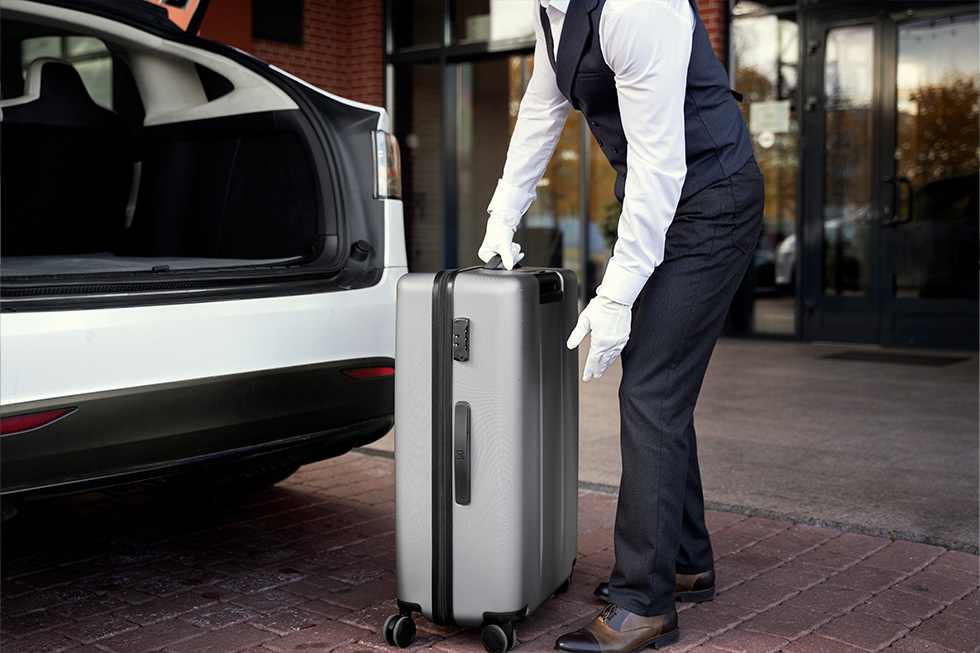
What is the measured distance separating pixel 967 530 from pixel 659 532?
142 centimetres

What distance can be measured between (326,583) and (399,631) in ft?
1.83

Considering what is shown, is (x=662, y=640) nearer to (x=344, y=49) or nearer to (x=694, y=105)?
(x=694, y=105)

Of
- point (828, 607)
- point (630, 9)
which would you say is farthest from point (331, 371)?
point (828, 607)

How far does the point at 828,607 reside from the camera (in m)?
2.72

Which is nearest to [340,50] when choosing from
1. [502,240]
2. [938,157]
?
[938,157]

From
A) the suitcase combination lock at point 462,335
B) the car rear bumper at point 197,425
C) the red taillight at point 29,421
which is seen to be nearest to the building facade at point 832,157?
the car rear bumper at point 197,425

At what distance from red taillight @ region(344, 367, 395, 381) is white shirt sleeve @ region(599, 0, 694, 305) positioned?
0.91 m

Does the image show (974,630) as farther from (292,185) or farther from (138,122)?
(138,122)

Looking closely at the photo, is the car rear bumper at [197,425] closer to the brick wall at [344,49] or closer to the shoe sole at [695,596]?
the shoe sole at [695,596]

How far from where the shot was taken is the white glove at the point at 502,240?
8.36 feet

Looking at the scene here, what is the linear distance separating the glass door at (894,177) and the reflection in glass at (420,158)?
3854mm

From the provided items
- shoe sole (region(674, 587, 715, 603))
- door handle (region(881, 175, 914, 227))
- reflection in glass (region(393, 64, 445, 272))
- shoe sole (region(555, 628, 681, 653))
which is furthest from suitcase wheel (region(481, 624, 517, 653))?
reflection in glass (region(393, 64, 445, 272))

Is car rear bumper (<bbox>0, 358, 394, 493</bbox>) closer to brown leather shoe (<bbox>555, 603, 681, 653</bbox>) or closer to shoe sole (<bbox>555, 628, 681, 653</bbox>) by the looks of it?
brown leather shoe (<bbox>555, 603, 681, 653</bbox>)

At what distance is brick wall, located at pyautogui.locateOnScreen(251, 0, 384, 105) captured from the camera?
1052 centimetres
